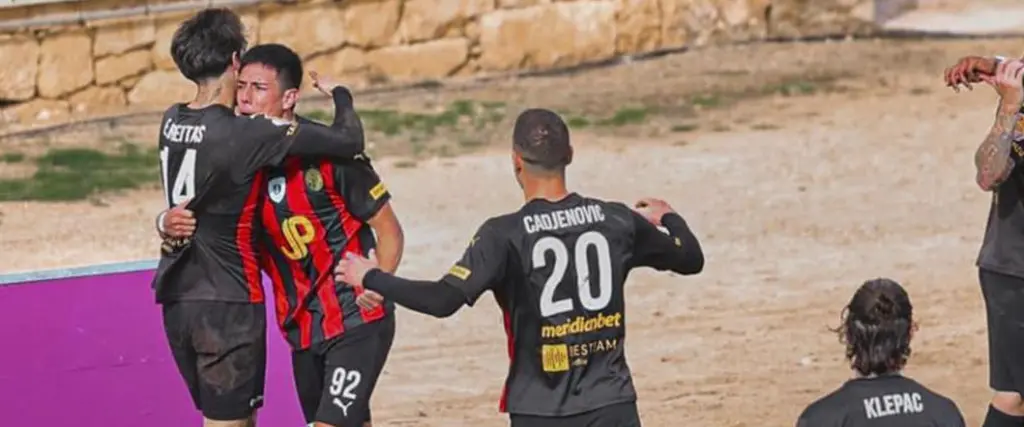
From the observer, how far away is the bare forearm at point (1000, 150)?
830cm

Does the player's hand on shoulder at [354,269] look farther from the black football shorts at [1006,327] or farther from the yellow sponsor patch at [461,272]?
the black football shorts at [1006,327]

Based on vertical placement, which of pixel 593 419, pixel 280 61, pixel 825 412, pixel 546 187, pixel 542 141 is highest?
pixel 280 61

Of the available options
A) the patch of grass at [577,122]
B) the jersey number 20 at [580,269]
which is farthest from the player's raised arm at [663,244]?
the patch of grass at [577,122]

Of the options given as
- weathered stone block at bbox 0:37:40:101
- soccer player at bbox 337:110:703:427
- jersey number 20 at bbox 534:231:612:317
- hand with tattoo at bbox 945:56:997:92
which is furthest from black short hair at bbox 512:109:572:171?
weathered stone block at bbox 0:37:40:101

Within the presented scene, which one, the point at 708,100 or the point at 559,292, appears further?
the point at 708,100

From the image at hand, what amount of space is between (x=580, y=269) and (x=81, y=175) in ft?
33.1

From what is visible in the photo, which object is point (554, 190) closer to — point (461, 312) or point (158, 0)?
point (461, 312)

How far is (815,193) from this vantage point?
49.4 ft

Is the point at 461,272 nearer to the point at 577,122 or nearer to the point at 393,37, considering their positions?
the point at 577,122

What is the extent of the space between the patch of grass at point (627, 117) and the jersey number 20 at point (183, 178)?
962cm

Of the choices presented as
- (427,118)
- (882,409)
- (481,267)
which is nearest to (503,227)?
(481,267)

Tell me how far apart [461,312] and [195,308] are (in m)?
4.40

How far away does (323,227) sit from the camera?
8.05 m

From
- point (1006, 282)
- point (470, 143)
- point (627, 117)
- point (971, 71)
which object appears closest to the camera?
point (971, 71)
